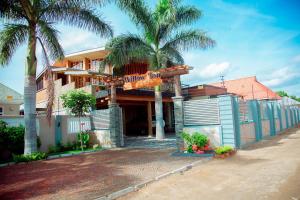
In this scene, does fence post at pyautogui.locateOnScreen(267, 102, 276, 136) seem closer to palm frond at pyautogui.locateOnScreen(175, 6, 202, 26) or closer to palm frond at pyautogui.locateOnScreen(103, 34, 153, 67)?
palm frond at pyautogui.locateOnScreen(175, 6, 202, 26)

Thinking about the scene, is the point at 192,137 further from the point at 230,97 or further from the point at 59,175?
the point at 59,175

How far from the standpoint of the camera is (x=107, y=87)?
15.5 m

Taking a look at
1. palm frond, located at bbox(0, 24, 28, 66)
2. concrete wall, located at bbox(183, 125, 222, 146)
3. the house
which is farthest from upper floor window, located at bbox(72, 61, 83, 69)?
concrete wall, located at bbox(183, 125, 222, 146)

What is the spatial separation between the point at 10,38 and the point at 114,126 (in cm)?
658

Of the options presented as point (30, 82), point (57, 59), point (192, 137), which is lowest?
point (192, 137)

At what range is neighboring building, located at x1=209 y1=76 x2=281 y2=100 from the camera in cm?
3375

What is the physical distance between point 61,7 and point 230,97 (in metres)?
8.31

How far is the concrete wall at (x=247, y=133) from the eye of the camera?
1051cm

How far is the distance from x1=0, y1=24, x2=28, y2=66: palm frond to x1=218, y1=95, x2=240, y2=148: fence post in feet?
29.4

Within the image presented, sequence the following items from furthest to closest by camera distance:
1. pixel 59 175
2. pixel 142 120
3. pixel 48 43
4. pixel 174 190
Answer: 1. pixel 142 120
2. pixel 48 43
3. pixel 59 175
4. pixel 174 190

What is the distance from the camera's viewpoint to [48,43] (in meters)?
10.9

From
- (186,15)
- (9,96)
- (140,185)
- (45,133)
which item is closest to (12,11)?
(45,133)

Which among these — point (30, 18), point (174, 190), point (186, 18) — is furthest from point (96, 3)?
point (174, 190)

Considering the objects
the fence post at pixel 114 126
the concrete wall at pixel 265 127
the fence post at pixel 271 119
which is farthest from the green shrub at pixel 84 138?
the fence post at pixel 271 119
